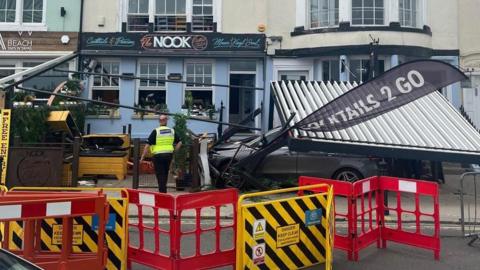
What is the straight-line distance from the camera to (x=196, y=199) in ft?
17.9

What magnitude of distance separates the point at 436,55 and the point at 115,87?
11.9m

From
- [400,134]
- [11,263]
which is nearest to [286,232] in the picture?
[11,263]

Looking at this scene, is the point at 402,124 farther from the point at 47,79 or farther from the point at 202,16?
the point at 47,79

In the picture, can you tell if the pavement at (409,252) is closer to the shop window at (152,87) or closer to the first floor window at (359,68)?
the first floor window at (359,68)

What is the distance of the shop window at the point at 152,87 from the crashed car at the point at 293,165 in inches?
271

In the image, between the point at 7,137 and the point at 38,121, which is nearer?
the point at 7,137

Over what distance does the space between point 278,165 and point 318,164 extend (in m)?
0.96

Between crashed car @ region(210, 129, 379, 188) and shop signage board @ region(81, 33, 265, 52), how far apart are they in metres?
6.69

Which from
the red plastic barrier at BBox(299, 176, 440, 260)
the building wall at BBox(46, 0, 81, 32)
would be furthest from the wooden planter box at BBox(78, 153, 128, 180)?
the red plastic barrier at BBox(299, 176, 440, 260)

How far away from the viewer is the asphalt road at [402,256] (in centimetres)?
623

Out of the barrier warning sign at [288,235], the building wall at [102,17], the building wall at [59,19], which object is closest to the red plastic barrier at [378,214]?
the barrier warning sign at [288,235]

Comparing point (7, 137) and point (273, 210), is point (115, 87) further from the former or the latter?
point (273, 210)

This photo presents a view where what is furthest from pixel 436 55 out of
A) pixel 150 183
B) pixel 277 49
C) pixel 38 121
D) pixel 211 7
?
pixel 38 121

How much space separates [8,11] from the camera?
1798 cm
